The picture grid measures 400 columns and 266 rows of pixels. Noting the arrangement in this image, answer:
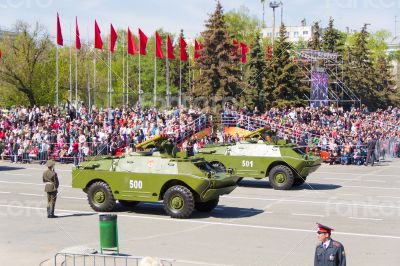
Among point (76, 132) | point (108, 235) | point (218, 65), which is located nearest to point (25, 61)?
point (218, 65)

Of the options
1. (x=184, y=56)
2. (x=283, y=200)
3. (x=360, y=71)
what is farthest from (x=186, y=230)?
(x=360, y=71)

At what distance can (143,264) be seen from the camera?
282 inches

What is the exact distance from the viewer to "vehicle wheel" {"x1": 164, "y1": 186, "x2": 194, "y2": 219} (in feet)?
59.0

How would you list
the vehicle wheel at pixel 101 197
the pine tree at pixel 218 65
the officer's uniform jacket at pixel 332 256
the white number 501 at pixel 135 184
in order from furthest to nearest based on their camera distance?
the pine tree at pixel 218 65
the vehicle wheel at pixel 101 197
the white number 501 at pixel 135 184
the officer's uniform jacket at pixel 332 256

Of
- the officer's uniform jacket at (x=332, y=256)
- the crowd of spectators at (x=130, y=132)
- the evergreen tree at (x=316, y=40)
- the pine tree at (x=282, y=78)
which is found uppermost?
the evergreen tree at (x=316, y=40)

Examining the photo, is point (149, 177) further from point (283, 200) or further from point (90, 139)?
point (90, 139)

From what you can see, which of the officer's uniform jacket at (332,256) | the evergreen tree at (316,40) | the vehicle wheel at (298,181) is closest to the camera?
the officer's uniform jacket at (332,256)

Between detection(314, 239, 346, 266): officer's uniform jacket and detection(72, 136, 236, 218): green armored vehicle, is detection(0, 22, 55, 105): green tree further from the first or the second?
detection(314, 239, 346, 266): officer's uniform jacket

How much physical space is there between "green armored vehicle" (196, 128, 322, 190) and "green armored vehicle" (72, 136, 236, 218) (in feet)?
18.5

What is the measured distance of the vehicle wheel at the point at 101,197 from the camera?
19.2 meters

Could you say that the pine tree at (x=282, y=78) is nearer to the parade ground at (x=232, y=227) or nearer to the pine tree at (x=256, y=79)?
the pine tree at (x=256, y=79)

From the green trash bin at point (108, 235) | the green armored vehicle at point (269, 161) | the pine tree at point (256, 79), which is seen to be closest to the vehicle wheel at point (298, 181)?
the green armored vehicle at point (269, 161)

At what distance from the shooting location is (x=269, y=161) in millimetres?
25016

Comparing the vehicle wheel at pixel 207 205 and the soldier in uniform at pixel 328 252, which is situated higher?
the soldier in uniform at pixel 328 252
